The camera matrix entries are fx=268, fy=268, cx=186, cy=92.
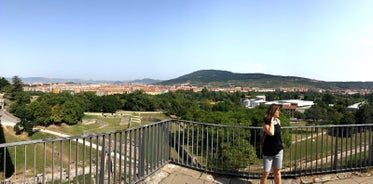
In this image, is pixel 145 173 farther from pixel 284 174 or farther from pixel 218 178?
pixel 284 174

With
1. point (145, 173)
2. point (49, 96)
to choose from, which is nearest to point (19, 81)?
point (49, 96)

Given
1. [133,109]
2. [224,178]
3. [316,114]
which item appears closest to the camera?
[224,178]

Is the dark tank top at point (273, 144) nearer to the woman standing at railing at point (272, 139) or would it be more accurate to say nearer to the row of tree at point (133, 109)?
the woman standing at railing at point (272, 139)

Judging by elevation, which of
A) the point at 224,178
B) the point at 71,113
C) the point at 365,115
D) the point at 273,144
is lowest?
the point at 365,115

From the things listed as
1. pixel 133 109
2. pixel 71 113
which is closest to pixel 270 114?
pixel 71 113

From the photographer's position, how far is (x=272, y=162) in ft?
13.8

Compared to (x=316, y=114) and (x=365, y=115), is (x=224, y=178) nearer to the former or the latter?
(x=365, y=115)

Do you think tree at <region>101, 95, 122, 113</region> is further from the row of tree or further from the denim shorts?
the denim shorts

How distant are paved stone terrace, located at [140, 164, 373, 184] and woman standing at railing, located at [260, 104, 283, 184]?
1040mm

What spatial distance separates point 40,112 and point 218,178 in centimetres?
5398

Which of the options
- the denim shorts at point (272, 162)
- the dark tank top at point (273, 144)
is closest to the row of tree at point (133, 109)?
the denim shorts at point (272, 162)

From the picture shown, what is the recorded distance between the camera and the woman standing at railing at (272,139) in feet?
12.9

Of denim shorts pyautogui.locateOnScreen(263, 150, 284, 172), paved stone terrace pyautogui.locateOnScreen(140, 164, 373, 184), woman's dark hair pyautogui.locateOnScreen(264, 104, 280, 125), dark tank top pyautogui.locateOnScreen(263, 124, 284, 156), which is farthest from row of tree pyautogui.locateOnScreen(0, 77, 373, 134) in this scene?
woman's dark hair pyautogui.locateOnScreen(264, 104, 280, 125)

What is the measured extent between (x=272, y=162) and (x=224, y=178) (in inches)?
49.6
